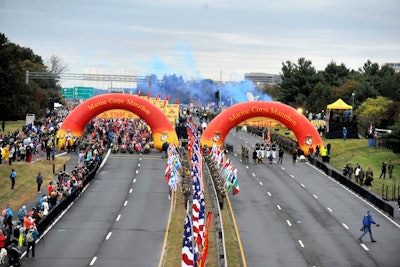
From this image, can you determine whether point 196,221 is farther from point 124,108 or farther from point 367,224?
point 124,108

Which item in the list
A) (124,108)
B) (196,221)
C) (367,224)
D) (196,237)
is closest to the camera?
(196,237)

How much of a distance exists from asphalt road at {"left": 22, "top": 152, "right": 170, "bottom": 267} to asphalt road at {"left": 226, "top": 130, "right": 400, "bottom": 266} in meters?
3.99

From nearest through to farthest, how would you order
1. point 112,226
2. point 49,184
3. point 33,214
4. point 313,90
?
point 33,214, point 112,226, point 49,184, point 313,90

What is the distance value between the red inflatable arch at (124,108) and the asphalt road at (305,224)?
1262cm

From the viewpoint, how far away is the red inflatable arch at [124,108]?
6519 cm

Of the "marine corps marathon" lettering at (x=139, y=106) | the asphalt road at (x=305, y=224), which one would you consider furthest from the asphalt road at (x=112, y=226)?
the "marine corps marathon" lettering at (x=139, y=106)

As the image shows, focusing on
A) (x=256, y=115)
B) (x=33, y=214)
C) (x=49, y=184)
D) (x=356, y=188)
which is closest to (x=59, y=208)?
(x=49, y=184)

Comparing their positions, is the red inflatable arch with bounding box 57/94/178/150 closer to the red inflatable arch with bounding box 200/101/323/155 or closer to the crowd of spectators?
the crowd of spectators

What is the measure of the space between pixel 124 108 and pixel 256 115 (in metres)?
11.2

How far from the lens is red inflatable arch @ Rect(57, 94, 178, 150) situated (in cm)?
6519

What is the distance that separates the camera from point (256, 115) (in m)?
65.9

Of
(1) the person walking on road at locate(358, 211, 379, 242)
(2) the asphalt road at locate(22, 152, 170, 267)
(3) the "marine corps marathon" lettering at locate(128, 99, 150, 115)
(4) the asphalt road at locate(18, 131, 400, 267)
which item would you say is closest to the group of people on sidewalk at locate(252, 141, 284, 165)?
(4) the asphalt road at locate(18, 131, 400, 267)

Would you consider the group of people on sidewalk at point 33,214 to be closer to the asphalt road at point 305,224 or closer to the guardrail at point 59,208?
the guardrail at point 59,208

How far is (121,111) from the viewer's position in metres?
67.9
